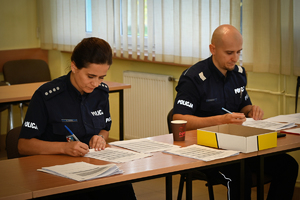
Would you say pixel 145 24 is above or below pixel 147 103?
above

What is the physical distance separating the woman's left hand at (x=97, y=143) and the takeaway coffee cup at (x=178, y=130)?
1.23 ft

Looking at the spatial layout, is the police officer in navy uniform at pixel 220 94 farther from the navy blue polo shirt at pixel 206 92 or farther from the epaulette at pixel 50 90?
the epaulette at pixel 50 90

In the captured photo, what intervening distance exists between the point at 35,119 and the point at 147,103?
2690 millimetres

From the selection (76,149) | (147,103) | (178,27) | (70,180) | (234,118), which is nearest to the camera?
(70,180)

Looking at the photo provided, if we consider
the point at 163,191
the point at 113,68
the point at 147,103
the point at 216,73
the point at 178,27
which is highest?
the point at 178,27

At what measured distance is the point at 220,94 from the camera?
2.85 m

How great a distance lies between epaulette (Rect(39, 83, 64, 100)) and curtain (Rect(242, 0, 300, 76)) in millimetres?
1905

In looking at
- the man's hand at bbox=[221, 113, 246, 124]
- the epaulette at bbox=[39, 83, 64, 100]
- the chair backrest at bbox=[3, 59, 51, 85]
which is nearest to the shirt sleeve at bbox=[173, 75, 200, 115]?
the man's hand at bbox=[221, 113, 246, 124]

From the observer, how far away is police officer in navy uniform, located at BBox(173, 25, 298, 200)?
257 centimetres

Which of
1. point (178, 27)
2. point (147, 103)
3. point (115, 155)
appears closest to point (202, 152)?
point (115, 155)

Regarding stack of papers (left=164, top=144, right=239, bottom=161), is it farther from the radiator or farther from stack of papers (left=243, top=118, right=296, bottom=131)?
the radiator

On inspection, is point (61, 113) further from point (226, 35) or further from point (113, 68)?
point (113, 68)

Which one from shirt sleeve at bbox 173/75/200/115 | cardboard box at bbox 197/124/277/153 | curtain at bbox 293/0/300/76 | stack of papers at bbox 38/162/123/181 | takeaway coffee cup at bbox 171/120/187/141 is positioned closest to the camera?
stack of papers at bbox 38/162/123/181

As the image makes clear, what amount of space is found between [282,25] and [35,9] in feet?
12.2
